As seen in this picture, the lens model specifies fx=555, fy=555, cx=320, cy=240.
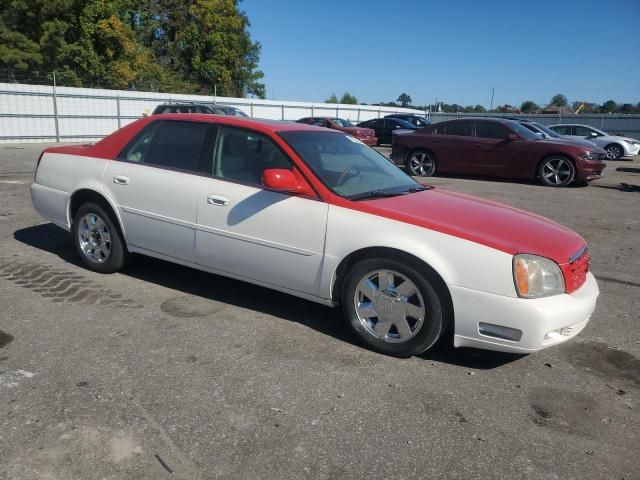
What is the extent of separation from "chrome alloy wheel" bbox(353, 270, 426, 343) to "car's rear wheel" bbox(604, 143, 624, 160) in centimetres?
2126

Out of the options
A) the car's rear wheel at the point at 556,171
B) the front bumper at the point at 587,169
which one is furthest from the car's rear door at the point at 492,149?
the front bumper at the point at 587,169

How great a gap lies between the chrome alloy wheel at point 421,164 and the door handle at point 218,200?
34.1 feet

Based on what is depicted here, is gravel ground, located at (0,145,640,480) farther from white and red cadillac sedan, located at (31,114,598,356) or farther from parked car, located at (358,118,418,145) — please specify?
parked car, located at (358,118,418,145)

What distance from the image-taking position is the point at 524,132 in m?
13.1

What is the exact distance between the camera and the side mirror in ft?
12.6

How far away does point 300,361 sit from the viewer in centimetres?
362

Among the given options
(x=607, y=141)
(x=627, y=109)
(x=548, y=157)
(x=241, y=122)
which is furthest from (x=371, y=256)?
(x=627, y=109)

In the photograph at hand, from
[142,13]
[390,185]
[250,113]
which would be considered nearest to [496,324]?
[390,185]

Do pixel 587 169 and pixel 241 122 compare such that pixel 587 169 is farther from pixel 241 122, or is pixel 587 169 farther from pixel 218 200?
A: pixel 218 200

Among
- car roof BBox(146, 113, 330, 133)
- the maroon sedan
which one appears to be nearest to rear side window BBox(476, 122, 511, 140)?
the maroon sedan

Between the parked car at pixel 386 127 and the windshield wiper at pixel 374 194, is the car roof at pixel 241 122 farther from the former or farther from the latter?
the parked car at pixel 386 127

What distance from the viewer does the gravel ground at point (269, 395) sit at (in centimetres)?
261

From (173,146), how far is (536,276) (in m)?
3.10

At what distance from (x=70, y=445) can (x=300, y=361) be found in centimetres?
145
